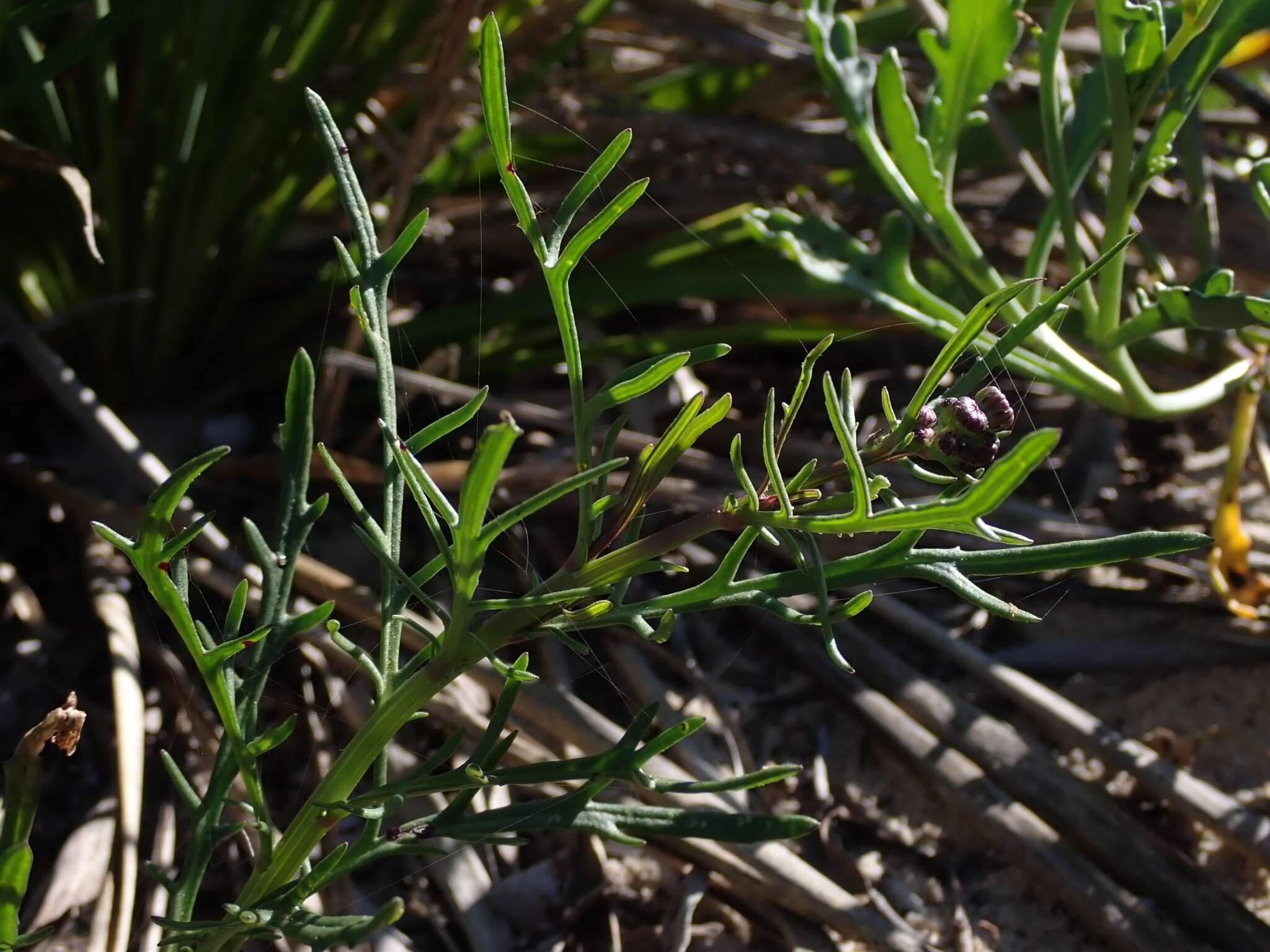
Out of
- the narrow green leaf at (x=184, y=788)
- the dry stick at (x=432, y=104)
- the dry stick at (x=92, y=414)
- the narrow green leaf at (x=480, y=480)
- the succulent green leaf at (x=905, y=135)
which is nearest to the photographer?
the narrow green leaf at (x=480, y=480)

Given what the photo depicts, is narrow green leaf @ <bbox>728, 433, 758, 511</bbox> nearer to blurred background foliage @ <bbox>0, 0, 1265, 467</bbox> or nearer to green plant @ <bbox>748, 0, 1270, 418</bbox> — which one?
green plant @ <bbox>748, 0, 1270, 418</bbox>

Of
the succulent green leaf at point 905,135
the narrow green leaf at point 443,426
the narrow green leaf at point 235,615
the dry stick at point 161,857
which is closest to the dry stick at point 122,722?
the dry stick at point 161,857

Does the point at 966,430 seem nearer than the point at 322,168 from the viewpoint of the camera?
Yes

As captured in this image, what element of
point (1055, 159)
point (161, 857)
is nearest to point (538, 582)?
point (161, 857)

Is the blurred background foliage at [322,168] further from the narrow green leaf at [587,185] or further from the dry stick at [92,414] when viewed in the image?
the narrow green leaf at [587,185]

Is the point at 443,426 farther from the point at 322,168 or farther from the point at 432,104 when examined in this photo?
the point at 322,168

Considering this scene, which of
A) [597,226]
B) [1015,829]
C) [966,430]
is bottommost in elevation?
[1015,829]
